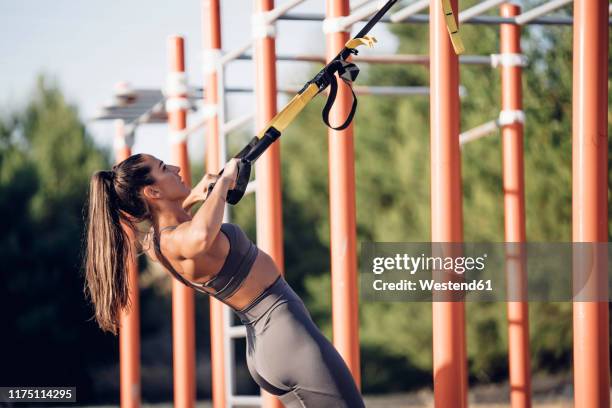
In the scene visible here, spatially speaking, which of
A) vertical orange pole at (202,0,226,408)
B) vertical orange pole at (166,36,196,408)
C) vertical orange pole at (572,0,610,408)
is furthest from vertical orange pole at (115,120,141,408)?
vertical orange pole at (572,0,610,408)

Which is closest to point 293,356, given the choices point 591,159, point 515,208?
point 591,159

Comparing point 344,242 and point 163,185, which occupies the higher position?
point 163,185

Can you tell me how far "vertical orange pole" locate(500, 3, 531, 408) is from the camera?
6.84 meters

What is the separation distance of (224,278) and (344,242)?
4.86 feet

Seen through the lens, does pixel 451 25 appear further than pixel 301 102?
Yes

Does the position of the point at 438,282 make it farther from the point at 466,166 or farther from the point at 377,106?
the point at 377,106

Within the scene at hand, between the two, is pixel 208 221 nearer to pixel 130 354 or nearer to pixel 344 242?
pixel 344 242

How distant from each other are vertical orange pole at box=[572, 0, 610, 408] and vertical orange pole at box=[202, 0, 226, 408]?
3290mm

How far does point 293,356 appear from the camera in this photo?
3947 millimetres

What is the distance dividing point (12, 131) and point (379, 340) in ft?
25.2

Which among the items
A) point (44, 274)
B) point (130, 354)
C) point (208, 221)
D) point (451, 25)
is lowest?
point (44, 274)

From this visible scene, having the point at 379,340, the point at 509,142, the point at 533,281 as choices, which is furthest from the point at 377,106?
the point at 509,142

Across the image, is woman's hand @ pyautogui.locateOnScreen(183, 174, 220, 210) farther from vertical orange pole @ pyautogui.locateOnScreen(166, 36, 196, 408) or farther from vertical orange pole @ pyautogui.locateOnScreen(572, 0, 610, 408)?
vertical orange pole @ pyautogui.locateOnScreen(166, 36, 196, 408)

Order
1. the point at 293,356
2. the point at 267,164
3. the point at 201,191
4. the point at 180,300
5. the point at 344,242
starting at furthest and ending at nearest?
the point at 180,300 < the point at 267,164 < the point at 344,242 < the point at 201,191 < the point at 293,356
